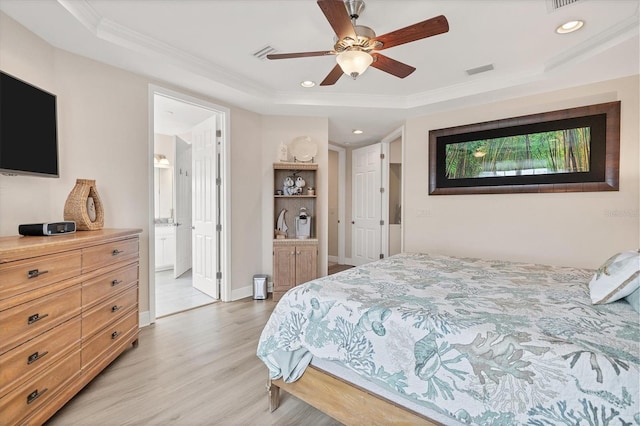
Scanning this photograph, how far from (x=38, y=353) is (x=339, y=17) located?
95.9 inches

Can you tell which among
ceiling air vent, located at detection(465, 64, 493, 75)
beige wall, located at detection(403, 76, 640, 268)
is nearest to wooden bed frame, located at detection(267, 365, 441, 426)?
beige wall, located at detection(403, 76, 640, 268)

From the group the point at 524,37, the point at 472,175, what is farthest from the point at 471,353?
the point at 472,175

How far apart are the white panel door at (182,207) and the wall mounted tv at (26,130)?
9.66 ft

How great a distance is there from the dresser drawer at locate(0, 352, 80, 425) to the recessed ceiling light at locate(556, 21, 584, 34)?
413 cm

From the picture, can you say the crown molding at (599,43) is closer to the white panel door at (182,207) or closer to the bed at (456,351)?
the bed at (456,351)

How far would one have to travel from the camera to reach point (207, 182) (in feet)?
13.0

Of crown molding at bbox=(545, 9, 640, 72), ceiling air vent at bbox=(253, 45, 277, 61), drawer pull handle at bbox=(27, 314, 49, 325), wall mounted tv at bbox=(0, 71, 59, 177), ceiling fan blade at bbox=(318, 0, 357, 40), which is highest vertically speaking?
ceiling air vent at bbox=(253, 45, 277, 61)

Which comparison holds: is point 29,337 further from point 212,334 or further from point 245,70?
point 245,70

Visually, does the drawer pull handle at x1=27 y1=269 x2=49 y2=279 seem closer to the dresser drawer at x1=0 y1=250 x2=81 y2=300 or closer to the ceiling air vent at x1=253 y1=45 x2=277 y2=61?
the dresser drawer at x1=0 y1=250 x2=81 y2=300

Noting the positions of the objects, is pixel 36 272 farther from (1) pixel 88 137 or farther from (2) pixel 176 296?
(2) pixel 176 296

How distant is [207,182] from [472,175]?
3.46 meters

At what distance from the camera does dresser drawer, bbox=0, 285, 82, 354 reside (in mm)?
1376

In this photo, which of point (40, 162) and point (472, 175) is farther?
point (472, 175)

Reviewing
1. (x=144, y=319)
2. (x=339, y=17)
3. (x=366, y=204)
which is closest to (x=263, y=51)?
(x=339, y=17)
